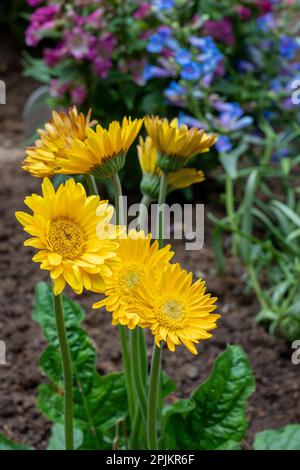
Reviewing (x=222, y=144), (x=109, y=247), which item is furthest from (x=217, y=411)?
(x=222, y=144)

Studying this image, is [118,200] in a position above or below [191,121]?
below

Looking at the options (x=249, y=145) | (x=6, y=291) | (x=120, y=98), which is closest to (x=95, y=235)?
(x=6, y=291)

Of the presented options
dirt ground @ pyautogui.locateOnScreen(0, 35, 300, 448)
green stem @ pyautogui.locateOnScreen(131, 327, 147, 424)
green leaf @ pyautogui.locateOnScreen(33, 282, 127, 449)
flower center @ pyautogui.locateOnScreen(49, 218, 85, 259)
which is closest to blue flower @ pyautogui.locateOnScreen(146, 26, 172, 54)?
dirt ground @ pyautogui.locateOnScreen(0, 35, 300, 448)

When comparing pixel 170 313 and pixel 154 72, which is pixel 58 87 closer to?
pixel 154 72

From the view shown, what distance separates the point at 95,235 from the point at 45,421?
89cm

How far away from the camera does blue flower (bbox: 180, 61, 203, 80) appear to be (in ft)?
8.06

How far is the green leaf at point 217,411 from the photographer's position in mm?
1367

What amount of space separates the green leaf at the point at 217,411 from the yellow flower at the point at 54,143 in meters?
0.46

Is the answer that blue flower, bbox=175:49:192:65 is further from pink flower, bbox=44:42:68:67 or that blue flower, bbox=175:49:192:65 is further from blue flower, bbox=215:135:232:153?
pink flower, bbox=44:42:68:67

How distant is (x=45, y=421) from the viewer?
71.1 inches

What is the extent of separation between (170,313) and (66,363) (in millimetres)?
244

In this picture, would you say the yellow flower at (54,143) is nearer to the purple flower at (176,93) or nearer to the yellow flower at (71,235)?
the yellow flower at (71,235)

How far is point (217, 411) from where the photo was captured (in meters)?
1.39

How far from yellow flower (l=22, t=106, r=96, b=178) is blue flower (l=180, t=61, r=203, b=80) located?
1351 mm
